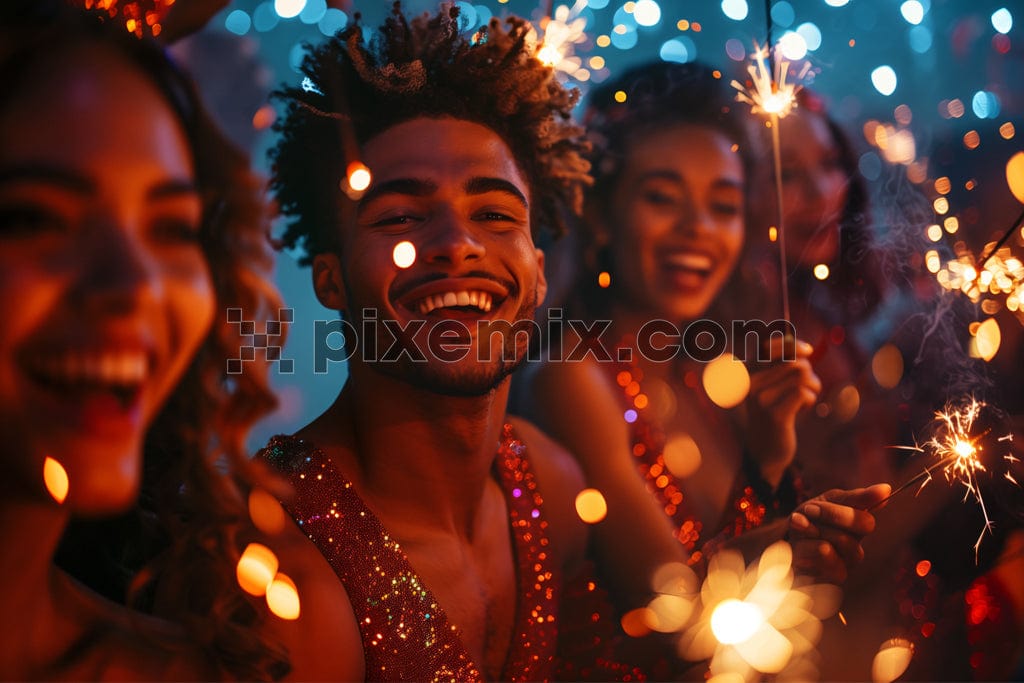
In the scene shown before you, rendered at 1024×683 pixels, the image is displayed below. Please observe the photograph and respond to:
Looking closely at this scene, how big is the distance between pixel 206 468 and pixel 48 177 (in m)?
0.41

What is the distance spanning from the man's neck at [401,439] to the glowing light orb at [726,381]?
44 cm

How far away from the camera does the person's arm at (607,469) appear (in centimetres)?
142

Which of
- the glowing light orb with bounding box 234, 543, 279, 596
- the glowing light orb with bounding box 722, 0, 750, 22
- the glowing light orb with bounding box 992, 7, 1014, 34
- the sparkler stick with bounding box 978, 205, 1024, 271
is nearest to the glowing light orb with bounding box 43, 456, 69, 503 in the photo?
the glowing light orb with bounding box 234, 543, 279, 596

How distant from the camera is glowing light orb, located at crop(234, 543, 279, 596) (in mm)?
1159

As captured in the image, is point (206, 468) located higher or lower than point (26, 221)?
lower

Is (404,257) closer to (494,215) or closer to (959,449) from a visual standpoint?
(494,215)

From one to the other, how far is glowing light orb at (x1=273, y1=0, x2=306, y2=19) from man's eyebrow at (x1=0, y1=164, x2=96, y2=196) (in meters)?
0.40

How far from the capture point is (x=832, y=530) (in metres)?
1.52

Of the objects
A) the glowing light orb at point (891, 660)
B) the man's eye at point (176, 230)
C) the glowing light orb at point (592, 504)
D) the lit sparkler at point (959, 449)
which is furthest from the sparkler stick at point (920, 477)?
the man's eye at point (176, 230)

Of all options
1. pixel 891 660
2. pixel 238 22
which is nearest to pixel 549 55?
pixel 238 22

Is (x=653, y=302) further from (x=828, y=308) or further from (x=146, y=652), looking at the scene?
(x=146, y=652)

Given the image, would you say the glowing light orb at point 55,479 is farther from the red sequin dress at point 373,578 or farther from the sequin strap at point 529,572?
the sequin strap at point 529,572

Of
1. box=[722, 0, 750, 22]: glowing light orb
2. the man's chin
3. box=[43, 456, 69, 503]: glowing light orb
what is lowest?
box=[43, 456, 69, 503]: glowing light orb

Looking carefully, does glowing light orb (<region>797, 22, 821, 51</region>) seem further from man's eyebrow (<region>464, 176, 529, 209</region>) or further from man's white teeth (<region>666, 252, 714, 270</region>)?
man's eyebrow (<region>464, 176, 529, 209</region>)
